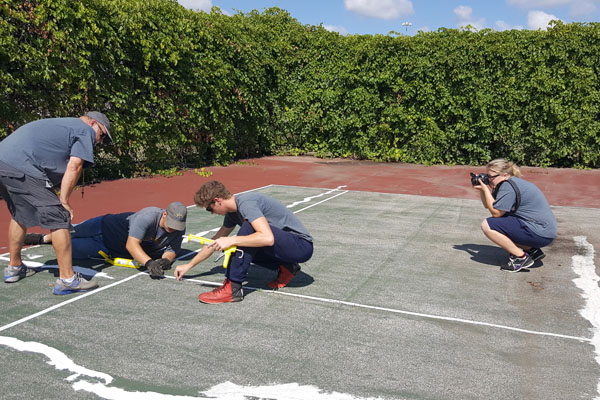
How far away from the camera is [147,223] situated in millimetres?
4984

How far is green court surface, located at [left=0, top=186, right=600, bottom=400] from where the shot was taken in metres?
3.18

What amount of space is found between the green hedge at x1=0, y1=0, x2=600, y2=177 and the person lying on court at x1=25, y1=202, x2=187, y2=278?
15.0ft

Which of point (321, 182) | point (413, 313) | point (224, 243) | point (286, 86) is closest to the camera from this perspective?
point (224, 243)

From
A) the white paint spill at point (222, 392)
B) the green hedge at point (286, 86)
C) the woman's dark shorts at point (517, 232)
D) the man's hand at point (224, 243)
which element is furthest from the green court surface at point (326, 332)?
the green hedge at point (286, 86)

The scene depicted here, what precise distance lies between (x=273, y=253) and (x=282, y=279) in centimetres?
49

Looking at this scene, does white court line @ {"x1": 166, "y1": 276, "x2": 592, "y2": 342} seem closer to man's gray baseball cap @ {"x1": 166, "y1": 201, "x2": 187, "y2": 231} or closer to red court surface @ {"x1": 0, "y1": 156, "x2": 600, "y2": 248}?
man's gray baseball cap @ {"x1": 166, "y1": 201, "x2": 187, "y2": 231}

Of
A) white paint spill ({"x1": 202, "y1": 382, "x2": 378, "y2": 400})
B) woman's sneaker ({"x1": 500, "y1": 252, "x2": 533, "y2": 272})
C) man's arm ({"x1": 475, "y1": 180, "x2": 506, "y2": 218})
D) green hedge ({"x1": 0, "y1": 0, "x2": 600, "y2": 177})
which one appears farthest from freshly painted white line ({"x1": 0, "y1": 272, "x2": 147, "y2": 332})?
green hedge ({"x1": 0, "y1": 0, "x2": 600, "y2": 177})

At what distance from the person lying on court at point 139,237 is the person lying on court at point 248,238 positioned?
0.54 metres

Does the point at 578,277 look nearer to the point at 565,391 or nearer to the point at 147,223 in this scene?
the point at 565,391

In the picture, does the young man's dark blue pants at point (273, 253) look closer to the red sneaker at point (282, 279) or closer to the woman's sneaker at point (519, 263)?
the red sneaker at point (282, 279)

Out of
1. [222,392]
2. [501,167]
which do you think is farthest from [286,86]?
[222,392]

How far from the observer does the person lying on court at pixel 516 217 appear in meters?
5.49

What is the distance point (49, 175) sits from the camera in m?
4.61

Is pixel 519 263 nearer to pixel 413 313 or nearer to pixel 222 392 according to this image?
pixel 413 313
